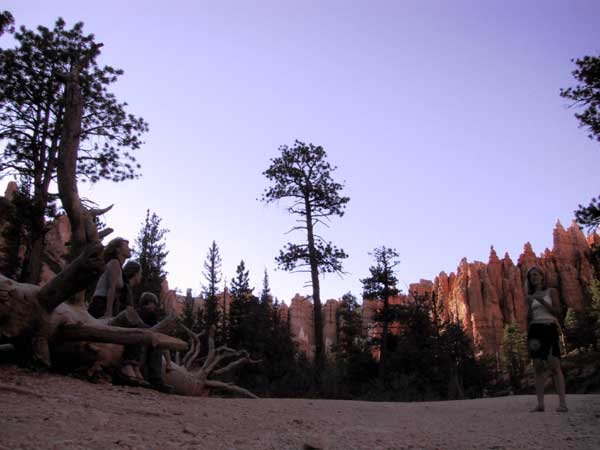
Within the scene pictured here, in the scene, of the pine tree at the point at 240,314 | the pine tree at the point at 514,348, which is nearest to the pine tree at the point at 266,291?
the pine tree at the point at 240,314

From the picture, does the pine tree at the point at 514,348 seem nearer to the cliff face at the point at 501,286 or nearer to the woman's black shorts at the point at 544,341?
the cliff face at the point at 501,286

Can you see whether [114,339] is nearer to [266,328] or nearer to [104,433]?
[104,433]

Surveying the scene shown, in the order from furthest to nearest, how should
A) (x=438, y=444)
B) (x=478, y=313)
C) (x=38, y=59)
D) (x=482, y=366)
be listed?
(x=478, y=313)
(x=482, y=366)
(x=38, y=59)
(x=438, y=444)

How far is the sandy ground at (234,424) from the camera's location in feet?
11.9

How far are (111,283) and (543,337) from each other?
6.58m

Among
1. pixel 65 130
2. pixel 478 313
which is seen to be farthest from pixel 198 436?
pixel 478 313

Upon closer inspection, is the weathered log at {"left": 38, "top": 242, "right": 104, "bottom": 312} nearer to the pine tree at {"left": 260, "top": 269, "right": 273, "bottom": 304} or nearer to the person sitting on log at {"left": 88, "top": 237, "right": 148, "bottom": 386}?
the person sitting on log at {"left": 88, "top": 237, "right": 148, "bottom": 386}

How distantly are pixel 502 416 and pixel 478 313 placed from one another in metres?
96.1

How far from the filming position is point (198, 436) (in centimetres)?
411

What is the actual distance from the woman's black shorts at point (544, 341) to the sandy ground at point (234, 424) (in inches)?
32.0

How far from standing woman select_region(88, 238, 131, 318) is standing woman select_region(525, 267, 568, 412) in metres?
6.19

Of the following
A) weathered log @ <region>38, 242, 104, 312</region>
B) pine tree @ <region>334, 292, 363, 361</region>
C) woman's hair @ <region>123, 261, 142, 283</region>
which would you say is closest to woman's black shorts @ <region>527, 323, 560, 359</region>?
weathered log @ <region>38, 242, 104, 312</region>

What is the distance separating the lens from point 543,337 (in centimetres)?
699

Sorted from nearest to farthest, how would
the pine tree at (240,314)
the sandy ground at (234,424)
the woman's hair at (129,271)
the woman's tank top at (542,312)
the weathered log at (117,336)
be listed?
the sandy ground at (234,424), the weathered log at (117,336), the woman's tank top at (542,312), the woman's hair at (129,271), the pine tree at (240,314)
